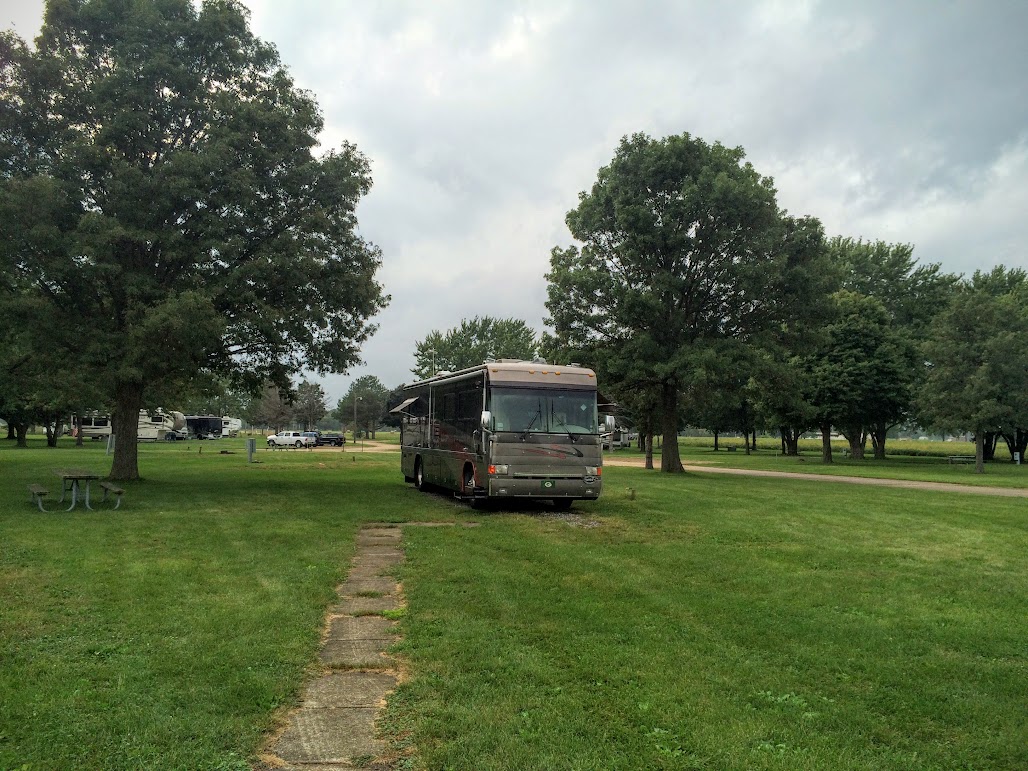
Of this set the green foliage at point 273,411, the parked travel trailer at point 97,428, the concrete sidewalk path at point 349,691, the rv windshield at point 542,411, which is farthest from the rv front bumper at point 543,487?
the green foliage at point 273,411

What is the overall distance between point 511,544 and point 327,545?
279 cm

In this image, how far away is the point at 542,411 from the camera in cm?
1634

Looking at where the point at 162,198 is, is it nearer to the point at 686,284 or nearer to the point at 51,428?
the point at 686,284

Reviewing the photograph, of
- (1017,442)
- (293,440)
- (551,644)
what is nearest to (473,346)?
(293,440)

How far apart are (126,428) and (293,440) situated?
47348 mm

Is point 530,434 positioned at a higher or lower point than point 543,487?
higher

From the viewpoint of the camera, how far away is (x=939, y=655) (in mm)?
6367

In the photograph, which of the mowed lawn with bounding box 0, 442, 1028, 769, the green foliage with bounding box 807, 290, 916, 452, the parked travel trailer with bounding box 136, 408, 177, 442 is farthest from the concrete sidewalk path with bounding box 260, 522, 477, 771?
the parked travel trailer with bounding box 136, 408, 177, 442

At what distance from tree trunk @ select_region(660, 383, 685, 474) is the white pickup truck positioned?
134 feet

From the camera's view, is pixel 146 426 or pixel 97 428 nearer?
pixel 146 426

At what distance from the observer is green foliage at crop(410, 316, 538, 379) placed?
7850cm

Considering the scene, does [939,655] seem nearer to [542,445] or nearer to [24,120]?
[542,445]

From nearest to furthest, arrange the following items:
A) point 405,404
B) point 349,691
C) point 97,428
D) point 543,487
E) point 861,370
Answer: point 349,691
point 543,487
point 405,404
point 861,370
point 97,428

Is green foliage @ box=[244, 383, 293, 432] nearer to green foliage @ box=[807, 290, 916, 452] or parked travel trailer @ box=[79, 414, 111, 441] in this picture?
parked travel trailer @ box=[79, 414, 111, 441]
